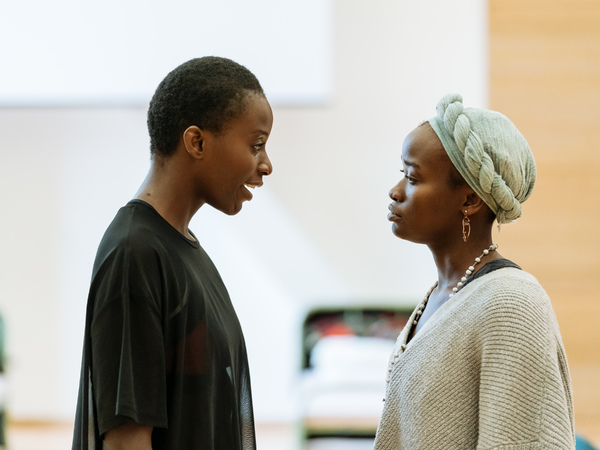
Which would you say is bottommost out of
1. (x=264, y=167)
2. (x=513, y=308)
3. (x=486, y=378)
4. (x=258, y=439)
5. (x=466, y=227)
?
(x=258, y=439)

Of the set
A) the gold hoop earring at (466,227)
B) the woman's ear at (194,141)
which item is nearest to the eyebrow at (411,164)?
the gold hoop earring at (466,227)

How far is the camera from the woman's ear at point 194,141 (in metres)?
1.19

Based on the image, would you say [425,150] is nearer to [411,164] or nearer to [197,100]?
[411,164]

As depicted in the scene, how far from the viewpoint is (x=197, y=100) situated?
119 centimetres

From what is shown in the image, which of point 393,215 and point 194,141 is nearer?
point 194,141

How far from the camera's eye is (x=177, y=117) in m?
1.20

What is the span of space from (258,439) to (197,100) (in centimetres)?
293

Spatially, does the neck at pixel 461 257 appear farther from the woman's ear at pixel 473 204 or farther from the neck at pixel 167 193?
the neck at pixel 167 193

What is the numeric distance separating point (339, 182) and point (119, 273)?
2.96m

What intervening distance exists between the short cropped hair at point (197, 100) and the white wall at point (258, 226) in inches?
107

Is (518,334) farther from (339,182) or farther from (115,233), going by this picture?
(339,182)

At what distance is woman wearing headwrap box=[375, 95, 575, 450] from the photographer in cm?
110

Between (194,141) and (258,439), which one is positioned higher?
(194,141)

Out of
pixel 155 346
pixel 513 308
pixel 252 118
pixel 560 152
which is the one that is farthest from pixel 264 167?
pixel 560 152
